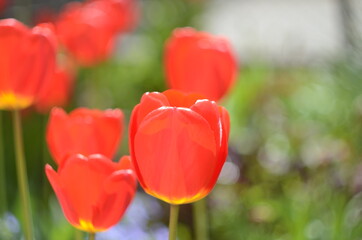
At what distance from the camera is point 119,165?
0.53 metres

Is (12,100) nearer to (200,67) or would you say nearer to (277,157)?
(200,67)

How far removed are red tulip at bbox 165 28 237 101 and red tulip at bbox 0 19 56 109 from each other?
0.14 metres

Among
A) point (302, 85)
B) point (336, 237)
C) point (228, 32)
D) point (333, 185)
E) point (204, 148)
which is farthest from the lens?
point (228, 32)

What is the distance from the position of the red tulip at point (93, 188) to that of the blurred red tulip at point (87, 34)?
506 millimetres

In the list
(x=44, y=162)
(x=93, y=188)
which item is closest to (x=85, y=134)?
(x=93, y=188)

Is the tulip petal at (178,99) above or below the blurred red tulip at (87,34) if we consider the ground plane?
above

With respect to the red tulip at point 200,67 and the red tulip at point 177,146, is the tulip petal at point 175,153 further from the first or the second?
the red tulip at point 200,67

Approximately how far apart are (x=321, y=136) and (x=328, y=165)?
18cm

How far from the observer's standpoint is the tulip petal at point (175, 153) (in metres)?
0.47

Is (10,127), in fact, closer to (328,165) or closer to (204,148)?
(328,165)

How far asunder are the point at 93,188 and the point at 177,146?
0.26 ft

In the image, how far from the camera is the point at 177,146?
48cm

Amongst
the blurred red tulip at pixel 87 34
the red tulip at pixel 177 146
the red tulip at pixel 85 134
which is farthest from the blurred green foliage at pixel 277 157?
the red tulip at pixel 177 146

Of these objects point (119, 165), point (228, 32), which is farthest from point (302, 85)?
point (228, 32)
